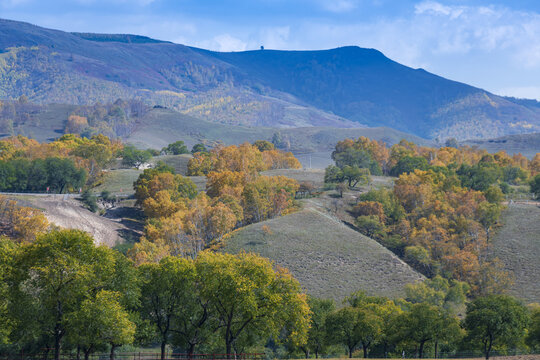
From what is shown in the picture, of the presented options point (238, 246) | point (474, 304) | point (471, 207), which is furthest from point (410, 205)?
point (474, 304)

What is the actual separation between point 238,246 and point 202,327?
57769 mm

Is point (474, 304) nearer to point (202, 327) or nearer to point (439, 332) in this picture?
point (439, 332)

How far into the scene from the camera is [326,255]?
377ft

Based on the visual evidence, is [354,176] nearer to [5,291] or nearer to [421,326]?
[421,326]

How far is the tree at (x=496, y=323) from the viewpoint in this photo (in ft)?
224

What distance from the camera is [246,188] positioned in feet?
483

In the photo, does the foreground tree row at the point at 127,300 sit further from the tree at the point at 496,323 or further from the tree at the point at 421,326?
the tree at the point at 496,323

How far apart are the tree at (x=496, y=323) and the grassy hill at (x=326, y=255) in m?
32.4

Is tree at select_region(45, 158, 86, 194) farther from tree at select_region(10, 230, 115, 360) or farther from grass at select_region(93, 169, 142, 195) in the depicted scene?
tree at select_region(10, 230, 115, 360)

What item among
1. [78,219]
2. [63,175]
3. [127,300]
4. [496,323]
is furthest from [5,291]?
[63,175]

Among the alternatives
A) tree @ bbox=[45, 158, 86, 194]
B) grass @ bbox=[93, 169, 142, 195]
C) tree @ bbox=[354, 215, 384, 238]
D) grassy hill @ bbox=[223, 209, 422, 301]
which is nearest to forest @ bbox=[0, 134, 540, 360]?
grassy hill @ bbox=[223, 209, 422, 301]

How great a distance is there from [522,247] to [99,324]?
97.2 metres

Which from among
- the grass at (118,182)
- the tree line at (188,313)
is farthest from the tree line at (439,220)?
the grass at (118,182)

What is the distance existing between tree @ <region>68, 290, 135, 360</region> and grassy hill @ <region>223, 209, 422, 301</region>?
53.2 metres
